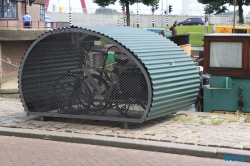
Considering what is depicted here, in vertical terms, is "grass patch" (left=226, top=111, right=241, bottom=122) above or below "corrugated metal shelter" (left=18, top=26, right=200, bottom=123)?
below

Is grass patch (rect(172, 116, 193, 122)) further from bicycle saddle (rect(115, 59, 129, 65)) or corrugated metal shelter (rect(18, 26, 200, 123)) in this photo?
bicycle saddle (rect(115, 59, 129, 65))

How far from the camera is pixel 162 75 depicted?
29.3 feet

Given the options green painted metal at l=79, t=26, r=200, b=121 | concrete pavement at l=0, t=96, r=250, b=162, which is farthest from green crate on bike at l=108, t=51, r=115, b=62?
concrete pavement at l=0, t=96, r=250, b=162

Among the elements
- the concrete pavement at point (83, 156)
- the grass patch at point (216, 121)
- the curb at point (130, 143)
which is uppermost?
the grass patch at point (216, 121)

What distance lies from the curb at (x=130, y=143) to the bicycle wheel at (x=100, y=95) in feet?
3.09

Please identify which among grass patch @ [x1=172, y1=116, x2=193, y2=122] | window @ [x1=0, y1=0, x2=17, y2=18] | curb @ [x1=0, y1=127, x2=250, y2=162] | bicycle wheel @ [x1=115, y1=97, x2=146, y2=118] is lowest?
curb @ [x1=0, y1=127, x2=250, y2=162]

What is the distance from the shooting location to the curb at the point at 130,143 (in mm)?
7484

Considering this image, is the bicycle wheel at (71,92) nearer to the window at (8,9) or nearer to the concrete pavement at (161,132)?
the concrete pavement at (161,132)

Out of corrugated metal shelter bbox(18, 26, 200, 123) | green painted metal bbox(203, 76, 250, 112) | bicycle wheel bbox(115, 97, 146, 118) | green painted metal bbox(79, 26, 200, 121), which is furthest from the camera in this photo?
green painted metal bbox(203, 76, 250, 112)

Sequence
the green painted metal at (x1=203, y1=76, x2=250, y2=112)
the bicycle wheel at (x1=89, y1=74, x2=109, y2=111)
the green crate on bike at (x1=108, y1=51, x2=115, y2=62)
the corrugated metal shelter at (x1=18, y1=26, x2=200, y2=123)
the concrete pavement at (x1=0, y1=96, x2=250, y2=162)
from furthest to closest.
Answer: the green painted metal at (x1=203, y1=76, x2=250, y2=112)
the bicycle wheel at (x1=89, y1=74, x2=109, y2=111)
the green crate on bike at (x1=108, y1=51, x2=115, y2=62)
the corrugated metal shelter at (x1=18, y1=26, x2=200, y2=123)
the concrete pavement at (x1=0, y1=96, x2=250, y2=162)

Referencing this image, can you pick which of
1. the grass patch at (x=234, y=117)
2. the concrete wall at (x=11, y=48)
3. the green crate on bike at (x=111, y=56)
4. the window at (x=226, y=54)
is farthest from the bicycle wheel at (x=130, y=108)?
the concrete wall at (x=11, y=48)

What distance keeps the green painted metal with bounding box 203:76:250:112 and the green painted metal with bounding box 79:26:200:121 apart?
916 mm

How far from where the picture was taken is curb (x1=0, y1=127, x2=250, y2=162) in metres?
7.48

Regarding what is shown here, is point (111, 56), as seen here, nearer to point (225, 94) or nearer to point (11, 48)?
point (225, 94)
